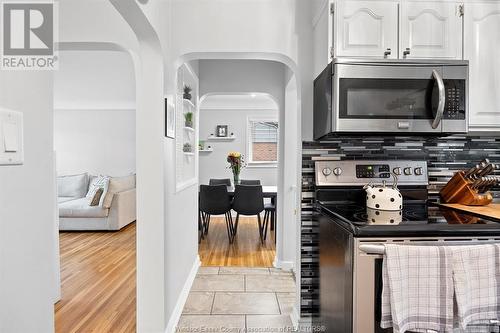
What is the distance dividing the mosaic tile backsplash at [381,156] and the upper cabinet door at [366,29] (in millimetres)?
580

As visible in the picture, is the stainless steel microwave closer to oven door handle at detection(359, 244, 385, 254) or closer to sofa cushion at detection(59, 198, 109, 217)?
oven door handle at detection(359, 244, 385, 254)

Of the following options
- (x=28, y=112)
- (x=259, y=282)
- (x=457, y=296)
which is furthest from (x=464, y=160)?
(x=28, y=112)

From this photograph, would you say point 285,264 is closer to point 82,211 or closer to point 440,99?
point 440,99

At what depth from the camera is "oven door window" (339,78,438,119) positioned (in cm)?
170

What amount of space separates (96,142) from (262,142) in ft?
11.7

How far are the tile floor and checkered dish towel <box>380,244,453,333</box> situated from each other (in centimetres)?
116

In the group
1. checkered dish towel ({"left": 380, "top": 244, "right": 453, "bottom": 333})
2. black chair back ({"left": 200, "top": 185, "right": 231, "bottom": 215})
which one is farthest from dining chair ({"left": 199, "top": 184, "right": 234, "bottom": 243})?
checkered dish towel ({"left": 380, "top": 244, "right": 453, "bottom": 333})

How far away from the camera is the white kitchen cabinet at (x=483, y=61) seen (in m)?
1.79

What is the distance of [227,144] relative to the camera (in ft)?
21.5

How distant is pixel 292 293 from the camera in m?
2.86

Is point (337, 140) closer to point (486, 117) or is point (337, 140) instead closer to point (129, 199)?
point (486, 117)

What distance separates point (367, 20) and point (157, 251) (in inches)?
72.2

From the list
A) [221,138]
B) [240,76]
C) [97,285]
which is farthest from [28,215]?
[221,138]

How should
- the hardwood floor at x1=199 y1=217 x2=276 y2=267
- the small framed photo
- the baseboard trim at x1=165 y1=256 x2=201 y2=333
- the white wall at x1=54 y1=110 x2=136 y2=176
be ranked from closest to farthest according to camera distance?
1. the baseboard trim at x1=165 y1=256 x2=201 y2=333
2. the hardwood floor at x1=199 y1=217 x2=276 y2=267
3. the small framed photo
4. the white wall at x1=54 y1=110 x2=136 y2=176
